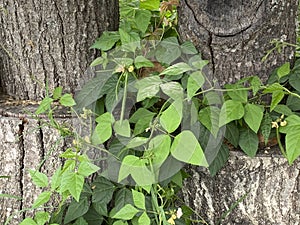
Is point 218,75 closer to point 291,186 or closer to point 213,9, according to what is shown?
point 213,9

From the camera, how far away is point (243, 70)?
1.77m

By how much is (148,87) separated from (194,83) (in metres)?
0.14

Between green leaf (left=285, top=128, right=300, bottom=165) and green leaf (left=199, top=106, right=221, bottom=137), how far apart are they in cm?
21

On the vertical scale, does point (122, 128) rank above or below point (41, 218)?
above

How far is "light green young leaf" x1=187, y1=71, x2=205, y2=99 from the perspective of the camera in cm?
159

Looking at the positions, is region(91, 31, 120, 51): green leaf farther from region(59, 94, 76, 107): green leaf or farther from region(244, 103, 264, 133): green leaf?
region(244, 103, 264, 133): green leaf

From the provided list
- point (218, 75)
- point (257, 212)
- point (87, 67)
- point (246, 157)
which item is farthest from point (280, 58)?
point (87, 67)

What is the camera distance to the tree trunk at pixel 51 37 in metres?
1.90

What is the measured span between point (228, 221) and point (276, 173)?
24cm

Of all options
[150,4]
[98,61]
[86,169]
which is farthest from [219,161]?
[150,4]

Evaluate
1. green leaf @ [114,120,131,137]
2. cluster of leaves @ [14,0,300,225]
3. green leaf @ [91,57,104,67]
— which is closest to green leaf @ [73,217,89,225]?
cluster of leaves @ [14,0,300,225]

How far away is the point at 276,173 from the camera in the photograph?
1700 millimetres

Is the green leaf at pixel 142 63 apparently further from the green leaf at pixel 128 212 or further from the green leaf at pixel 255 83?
the green leaf at pixel 128 212

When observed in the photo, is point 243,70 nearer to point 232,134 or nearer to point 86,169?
point 232,134
